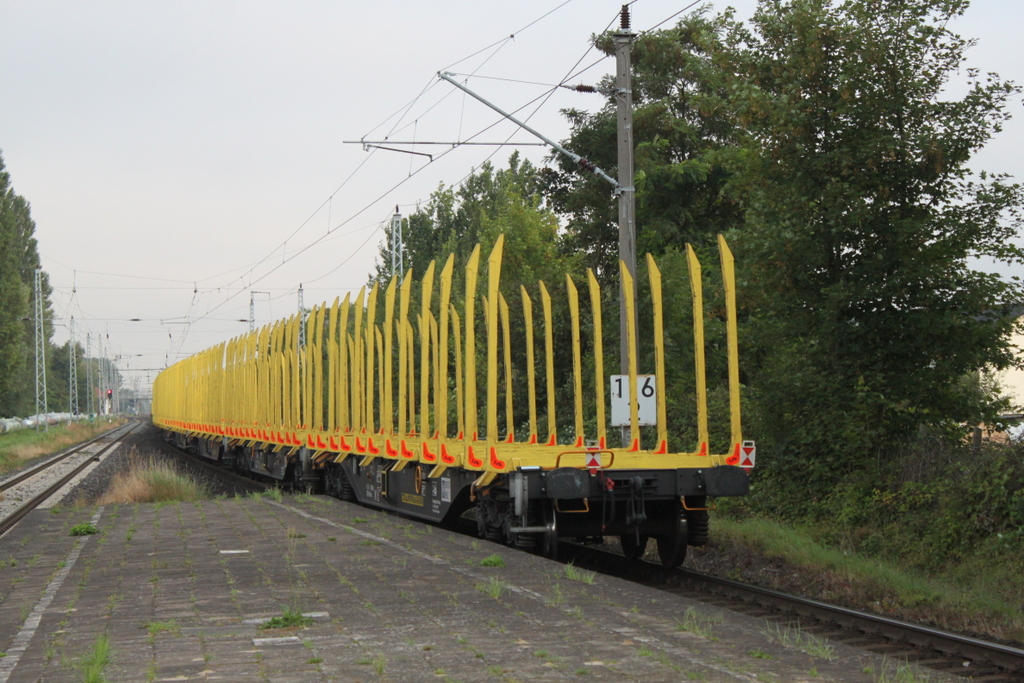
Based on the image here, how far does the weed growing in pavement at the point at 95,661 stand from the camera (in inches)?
224

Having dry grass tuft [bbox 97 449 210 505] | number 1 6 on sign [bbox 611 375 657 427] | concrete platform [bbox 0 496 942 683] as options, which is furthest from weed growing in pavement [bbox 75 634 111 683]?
dry grass tuft [bbox 97 449 210 505]

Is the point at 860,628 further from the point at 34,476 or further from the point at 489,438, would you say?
the point at 34,476

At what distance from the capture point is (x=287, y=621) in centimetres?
713

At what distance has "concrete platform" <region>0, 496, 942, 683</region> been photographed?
5.95m

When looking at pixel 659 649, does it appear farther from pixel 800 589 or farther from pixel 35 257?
pixel 35 257

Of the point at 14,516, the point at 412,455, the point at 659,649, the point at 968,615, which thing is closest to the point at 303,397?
the point at 14,516

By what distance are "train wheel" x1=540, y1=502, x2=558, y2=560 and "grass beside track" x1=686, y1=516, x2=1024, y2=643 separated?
2.29 metres

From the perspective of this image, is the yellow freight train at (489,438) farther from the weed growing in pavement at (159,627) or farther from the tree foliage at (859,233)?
the weed growing in pavement at (159,627)

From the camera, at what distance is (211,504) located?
16.3 m

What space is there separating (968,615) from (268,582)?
5.83 m

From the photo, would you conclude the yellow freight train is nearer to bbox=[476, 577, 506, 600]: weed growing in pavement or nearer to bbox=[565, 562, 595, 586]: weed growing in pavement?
bbox=[565, 562, 595, 586]: weed growing in pavement

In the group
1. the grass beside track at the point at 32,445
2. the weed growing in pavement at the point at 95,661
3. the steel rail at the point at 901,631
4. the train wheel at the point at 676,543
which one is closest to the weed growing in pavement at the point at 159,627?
the weed growing in pavement at the point at 95,661

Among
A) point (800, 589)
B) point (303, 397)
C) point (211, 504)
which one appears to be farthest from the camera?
point (303, 397)

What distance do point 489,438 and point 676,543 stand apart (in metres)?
2.43
